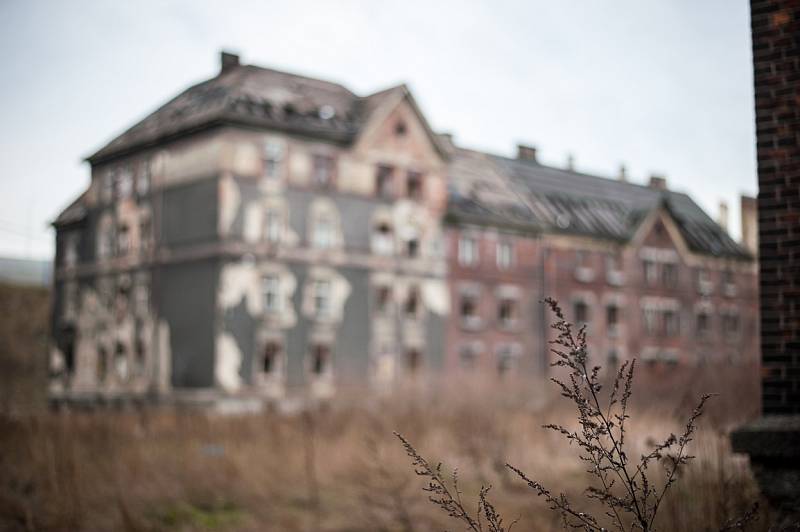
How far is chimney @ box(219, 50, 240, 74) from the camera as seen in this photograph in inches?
1400

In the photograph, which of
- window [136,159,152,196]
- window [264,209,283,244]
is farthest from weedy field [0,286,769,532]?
window [136,159,152,196]

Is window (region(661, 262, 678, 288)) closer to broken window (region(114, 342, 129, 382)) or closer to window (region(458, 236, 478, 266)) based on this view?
window (region(458, 236, 478, 266))

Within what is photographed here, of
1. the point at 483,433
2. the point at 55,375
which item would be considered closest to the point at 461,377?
the point at 483,433

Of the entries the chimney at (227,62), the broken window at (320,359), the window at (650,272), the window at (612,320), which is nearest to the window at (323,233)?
the broken window at (320,359)

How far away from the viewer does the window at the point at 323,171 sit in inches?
1336

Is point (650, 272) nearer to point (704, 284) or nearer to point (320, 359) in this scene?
point (704, 284)

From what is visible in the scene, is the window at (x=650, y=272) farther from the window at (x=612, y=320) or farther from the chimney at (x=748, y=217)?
the chimney at (x=748, y=217)

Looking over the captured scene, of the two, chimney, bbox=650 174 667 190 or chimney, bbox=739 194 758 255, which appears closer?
chimney, bbox=739 194 758 255

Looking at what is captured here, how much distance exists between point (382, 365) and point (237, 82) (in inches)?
468

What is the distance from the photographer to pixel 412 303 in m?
36.4

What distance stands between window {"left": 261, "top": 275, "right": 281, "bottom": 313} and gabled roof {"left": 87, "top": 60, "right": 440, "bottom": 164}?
17.9 ft

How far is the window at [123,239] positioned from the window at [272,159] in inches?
286

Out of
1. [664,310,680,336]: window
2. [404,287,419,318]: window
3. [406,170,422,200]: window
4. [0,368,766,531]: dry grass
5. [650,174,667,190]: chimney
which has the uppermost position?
[650,174,667,190]: chimney

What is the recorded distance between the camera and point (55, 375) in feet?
128
